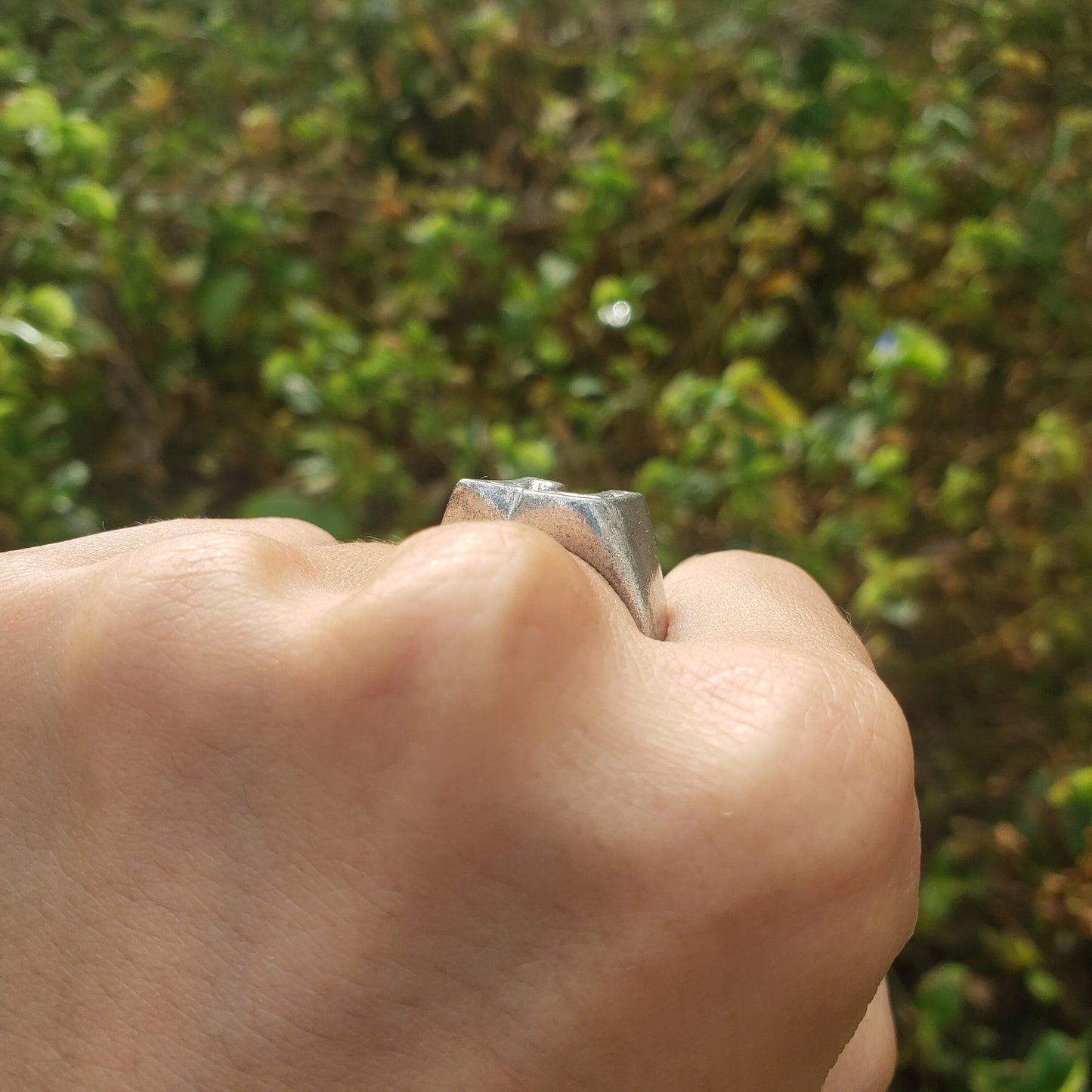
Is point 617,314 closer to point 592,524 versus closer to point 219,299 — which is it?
point 219,299

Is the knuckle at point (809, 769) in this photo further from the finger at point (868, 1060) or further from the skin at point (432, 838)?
the finger at point (868, 1060)

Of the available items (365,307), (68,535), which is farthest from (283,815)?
(365,307)

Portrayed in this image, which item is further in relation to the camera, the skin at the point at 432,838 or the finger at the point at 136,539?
the finger at the point at 136,539

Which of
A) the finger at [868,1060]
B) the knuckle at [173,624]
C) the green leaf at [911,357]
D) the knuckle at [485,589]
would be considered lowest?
the finger at [868,1060]

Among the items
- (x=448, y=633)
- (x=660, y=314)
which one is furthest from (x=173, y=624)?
(x=660, y=314)

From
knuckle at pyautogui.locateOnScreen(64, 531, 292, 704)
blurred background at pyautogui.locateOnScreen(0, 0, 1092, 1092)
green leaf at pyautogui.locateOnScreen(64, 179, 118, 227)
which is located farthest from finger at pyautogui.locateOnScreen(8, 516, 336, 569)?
green leaf at pyautogui.locateOnScreen(64, 179, 118, 227)

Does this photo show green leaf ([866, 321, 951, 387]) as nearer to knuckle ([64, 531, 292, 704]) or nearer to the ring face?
the ring face

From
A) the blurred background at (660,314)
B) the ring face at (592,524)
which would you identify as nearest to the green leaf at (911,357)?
the blurred background at (660,314)
